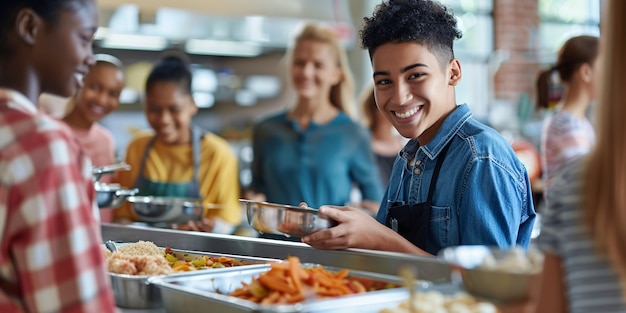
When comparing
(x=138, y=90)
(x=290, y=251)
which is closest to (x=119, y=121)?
(x=138, y=90)

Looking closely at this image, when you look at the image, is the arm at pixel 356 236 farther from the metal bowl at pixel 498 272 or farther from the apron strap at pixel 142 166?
the apron strap at pixel 142 166

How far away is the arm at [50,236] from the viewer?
1379 mm

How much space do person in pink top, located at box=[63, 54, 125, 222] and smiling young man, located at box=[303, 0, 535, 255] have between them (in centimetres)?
221

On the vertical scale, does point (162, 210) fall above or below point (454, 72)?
below

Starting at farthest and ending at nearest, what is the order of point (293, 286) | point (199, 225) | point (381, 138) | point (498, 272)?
point (381, 138) < point (199, 225) < point (293, 286) < point (498, 272)

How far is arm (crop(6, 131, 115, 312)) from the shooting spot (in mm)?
1379

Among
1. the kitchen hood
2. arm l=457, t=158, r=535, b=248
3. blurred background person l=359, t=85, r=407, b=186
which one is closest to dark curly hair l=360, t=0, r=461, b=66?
arm l=457, t=158, r=535, b=248

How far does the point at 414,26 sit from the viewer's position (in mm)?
2373

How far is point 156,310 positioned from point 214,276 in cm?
17

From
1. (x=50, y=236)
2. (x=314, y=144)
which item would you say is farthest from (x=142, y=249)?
(x=314, y=144)

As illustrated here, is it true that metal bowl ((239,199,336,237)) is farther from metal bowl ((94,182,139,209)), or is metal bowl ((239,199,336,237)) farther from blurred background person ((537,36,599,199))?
blurred background person ((537,36,599,199))

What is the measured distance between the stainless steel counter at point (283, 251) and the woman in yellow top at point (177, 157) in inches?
39.8

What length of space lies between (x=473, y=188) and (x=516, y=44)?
7664 mm

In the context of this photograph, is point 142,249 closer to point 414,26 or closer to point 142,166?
point 414,26
